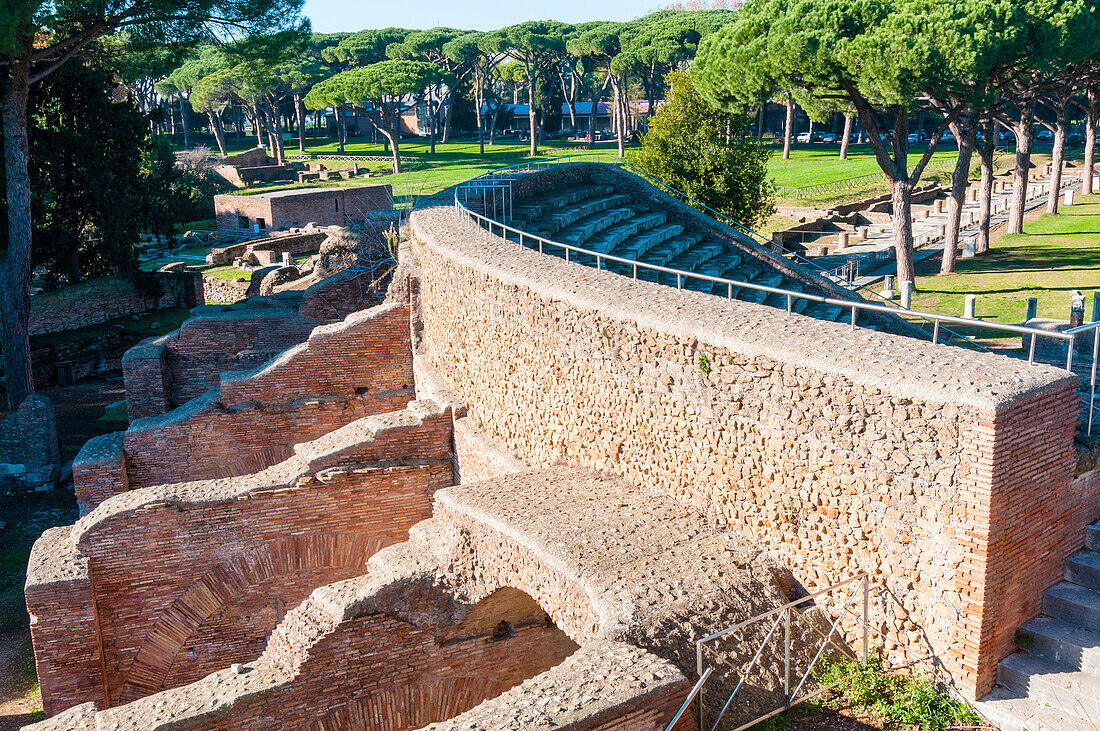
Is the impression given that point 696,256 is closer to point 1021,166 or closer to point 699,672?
point 699,672

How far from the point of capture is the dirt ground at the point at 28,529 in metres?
8.60

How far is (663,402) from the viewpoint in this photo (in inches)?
247

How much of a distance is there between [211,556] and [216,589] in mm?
326

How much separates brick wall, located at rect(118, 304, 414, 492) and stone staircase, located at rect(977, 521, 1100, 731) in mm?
7832

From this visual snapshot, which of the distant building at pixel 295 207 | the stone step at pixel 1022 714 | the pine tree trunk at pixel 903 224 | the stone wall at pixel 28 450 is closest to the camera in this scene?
the stone step at pixel 1022 714

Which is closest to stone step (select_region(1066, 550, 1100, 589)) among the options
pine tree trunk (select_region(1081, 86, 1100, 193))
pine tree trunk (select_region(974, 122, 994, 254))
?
pine tree trunk (select_region(974, 122, 994, 254))

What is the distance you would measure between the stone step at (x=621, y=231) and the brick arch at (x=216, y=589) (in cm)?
488

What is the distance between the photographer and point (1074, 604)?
5.00 m

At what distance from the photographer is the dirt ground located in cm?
860

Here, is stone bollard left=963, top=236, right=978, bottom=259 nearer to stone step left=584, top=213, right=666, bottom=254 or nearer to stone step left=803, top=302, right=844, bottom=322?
stone step left=584, top=213, right=666, bottom=254

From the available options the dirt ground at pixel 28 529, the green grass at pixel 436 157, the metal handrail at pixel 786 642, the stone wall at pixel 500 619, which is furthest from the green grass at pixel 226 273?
the metal handrail at pixel 786 642

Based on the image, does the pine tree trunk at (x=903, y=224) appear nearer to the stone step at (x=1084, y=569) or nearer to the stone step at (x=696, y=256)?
the stone step at (x=696, y=256)

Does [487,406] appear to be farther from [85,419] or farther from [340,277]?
[85,419]

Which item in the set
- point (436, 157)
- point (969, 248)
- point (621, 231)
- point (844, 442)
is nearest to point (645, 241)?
point (621, 231)
